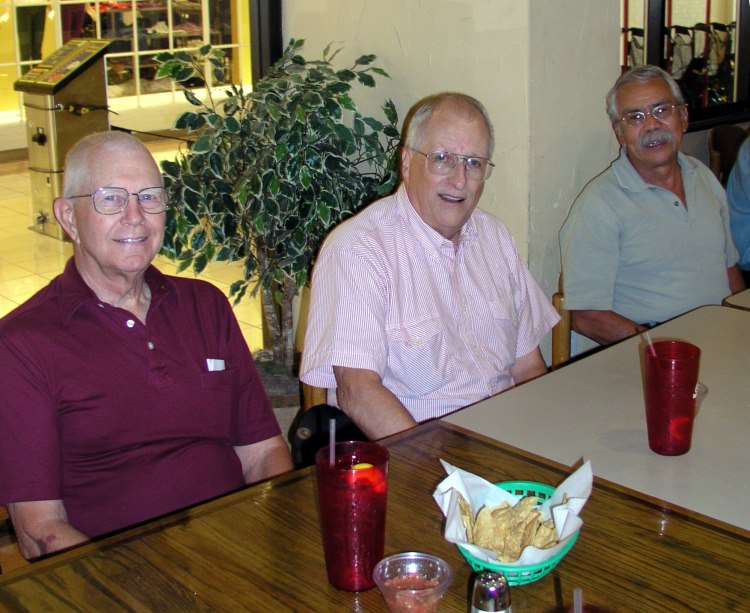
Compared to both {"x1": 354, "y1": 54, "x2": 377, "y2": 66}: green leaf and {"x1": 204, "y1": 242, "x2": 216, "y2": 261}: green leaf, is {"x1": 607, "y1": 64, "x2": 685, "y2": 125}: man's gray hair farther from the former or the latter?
{"x1": 204, "y1": 242, "x2": 216, "y2": 261}: green leaf

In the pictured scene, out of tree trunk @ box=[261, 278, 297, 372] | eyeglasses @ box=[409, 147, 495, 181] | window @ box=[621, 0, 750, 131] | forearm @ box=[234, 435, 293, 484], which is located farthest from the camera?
window @ box=[621, 0, 750, 131]

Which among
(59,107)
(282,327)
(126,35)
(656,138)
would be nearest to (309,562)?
(656,138)

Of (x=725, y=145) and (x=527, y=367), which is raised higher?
(x=725, y=145)

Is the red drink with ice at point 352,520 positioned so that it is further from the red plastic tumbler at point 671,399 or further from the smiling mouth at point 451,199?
the smiling mouth at point 451,199

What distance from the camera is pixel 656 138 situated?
2793mm

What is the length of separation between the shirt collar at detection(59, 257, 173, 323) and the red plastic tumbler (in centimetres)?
90

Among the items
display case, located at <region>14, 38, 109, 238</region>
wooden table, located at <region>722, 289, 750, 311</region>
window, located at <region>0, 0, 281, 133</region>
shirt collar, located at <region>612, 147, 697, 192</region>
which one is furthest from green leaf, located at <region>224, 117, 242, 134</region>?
window, located at <region>0, 0, 281, 133</region>

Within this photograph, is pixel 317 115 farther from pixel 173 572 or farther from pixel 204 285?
pixel 173 572

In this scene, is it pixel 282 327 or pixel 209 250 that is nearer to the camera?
pixel 209 250

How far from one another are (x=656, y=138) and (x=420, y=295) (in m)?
1.11

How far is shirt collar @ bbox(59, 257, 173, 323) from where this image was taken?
1662 millimetres

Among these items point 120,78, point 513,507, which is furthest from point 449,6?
point 120,78

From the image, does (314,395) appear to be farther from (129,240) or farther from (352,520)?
(352,520)

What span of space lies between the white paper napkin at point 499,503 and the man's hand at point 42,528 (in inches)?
24.3
